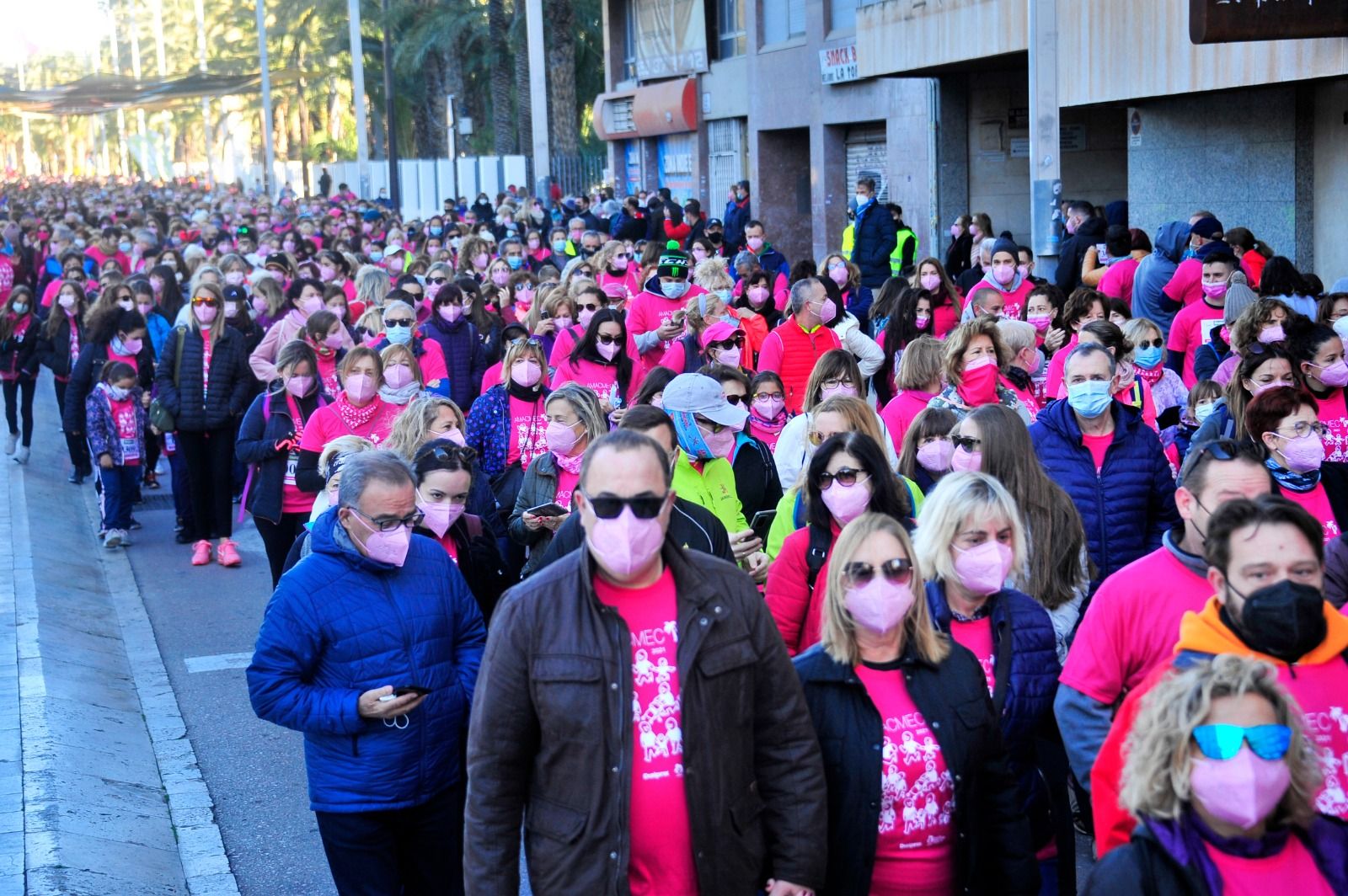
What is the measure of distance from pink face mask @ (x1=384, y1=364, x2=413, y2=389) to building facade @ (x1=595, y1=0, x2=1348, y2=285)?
5760 mm

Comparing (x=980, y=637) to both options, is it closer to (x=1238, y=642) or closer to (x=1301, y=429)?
(x=1238, y=642)

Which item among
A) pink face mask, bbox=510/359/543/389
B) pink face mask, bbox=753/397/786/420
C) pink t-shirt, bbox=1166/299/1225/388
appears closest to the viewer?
pink face mask, bbox=753/397/786/420

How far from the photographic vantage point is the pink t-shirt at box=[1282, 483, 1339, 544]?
6.02m

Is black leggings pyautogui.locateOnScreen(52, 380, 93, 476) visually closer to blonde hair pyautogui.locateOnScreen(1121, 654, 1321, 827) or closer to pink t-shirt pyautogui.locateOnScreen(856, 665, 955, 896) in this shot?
pink t-shirt pyautogui.locateOnScreen(856, 665, 955, 896)

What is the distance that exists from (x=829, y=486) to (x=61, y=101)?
61.7 meters

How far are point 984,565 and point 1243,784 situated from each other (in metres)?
1.60

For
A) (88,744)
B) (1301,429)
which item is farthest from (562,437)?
(1301,429)

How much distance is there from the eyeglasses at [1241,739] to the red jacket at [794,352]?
7690 millimetres

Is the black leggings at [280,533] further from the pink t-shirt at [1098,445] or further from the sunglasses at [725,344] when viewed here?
the pink t-shirt at [1098,445]

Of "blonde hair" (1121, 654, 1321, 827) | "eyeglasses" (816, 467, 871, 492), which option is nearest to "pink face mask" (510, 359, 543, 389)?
"eyeglasses" (816, 467, 871, 492)

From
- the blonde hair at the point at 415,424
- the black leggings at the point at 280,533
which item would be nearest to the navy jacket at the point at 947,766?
the blonde hair at the point at 415,424

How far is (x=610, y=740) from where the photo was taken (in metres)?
3.89

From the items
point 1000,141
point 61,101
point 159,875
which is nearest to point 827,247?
point 1000,141

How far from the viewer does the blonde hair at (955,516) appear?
15.5 ft
